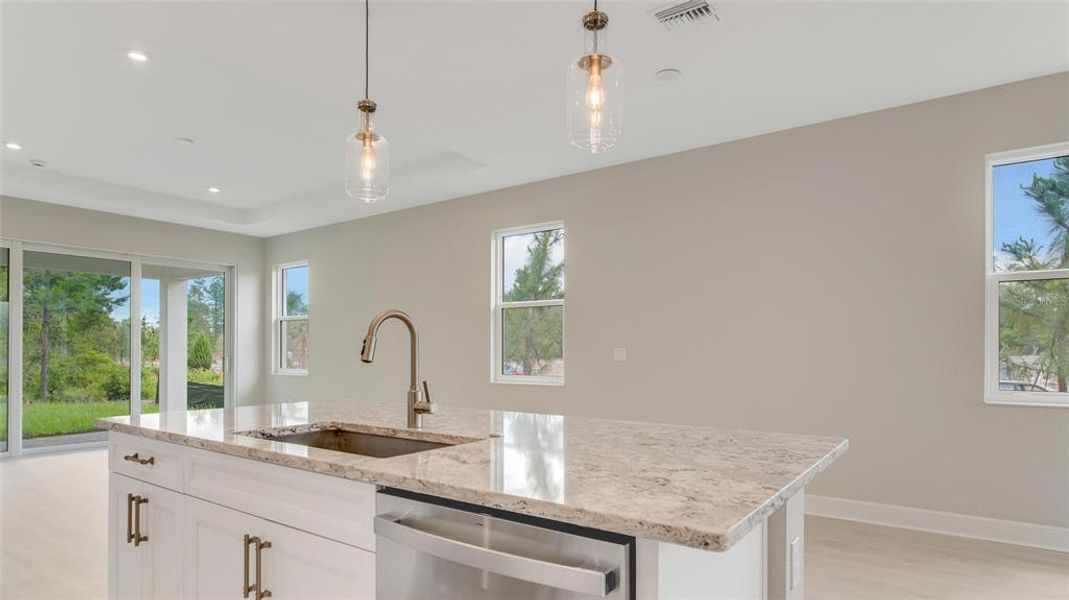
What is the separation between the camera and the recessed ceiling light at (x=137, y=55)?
3.10m

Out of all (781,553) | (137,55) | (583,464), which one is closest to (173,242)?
(137,55)

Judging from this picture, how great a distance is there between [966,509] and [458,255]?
4235 mm

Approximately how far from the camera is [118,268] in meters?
6.41

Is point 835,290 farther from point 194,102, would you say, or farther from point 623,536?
point 194,102

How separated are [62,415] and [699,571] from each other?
275 inches

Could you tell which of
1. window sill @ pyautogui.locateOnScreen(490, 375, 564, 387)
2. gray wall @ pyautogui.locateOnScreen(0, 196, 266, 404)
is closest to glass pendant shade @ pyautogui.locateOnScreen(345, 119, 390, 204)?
window sill @ pyautogui.locateOnScreen(490, 375, 564, 387)

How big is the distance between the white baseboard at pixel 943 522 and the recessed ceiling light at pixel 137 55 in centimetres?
454

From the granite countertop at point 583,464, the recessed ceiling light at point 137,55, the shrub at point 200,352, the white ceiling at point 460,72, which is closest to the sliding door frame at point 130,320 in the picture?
the shrub at point 200,352

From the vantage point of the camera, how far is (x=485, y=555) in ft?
3.53

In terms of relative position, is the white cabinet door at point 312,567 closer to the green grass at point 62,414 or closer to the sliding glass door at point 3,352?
the green grass at point 62,414

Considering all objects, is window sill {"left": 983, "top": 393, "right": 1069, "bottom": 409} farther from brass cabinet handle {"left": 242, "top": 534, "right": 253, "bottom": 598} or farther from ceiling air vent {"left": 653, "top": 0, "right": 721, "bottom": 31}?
brass cabinet handle {"left": 242, "top": 534, "right": 253, "bottom": 598}

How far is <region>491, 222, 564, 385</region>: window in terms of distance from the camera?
5195 millimetres

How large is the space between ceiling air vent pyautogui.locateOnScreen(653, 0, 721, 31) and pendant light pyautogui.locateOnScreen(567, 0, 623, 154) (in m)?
0.94

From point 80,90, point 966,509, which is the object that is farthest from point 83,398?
point 966,509
